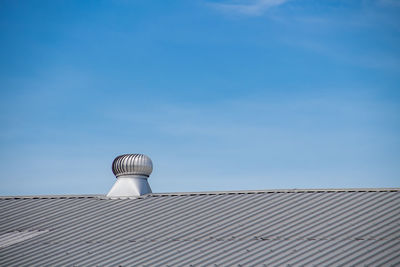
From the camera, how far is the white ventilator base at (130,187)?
27688 mm

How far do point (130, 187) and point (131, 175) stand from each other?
1123 mm

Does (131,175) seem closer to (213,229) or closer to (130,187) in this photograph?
(130,187)

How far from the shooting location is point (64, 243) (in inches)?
842

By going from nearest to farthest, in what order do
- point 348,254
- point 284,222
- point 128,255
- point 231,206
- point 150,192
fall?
point 348,254, point 128,255, point 284,222, point 231,206, point 150,192

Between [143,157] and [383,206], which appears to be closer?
[383,206]

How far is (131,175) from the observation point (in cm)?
2888

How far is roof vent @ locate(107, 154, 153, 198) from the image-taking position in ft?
91.2

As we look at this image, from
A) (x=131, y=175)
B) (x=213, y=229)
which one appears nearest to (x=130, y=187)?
(x=131, y=175)

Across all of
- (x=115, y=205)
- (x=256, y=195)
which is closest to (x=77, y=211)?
(x=115, y=205)

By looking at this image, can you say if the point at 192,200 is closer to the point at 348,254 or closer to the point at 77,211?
the point at 77,211

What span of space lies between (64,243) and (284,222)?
355 inches

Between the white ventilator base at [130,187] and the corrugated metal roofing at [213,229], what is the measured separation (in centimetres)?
64

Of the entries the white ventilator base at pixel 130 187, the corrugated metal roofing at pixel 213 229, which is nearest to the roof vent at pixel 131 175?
the white ventilator base at pixel 130 187

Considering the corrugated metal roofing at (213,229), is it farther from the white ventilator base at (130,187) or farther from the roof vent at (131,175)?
the roof vent at (131,175)
